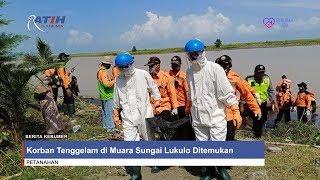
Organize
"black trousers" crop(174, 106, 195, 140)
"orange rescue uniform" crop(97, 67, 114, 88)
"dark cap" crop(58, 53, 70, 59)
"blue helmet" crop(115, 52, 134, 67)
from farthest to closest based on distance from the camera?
"dark cap" crop(58, 53, 70, 59), "orange rescue uniform" crop(97, 67, 114, 88), "black trousers" crop(174, 106, 195, 140), "blue helmet" crop(115, 52, 134, 67)

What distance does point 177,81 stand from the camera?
8891mm

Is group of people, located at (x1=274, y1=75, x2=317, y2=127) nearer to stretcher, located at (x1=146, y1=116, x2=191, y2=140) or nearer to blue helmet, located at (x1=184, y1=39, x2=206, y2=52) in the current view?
stretcher, located at (x1=146, y1=116, x2=191, y2=140)

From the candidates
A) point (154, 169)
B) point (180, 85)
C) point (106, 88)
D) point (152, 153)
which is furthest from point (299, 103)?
point (152, 153)

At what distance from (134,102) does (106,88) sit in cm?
378

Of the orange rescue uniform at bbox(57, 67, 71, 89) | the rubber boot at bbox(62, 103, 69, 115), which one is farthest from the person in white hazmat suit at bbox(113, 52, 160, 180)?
the rubber boot at bbox(62, 103, 69, 115)

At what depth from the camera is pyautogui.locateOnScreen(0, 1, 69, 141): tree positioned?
9266 mm

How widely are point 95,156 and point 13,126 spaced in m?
3.35

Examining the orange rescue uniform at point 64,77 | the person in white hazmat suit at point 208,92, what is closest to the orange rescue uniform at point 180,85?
the person in white hazmat suit at point 208,92

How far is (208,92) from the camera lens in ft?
21.5

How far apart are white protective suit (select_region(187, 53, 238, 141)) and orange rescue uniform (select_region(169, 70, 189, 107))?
83.7 inches

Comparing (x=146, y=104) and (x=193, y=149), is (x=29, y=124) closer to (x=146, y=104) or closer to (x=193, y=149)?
(x=146, y=104)

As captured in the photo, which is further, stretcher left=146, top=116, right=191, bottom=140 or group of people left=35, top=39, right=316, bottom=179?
stretcher left=146, top=116, right=191, bottom=140

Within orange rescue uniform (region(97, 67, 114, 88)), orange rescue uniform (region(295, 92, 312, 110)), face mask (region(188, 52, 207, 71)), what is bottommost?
orange rescue uniform (region(295, 92, 312, 110))

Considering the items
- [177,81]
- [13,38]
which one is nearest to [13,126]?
[13,38]
